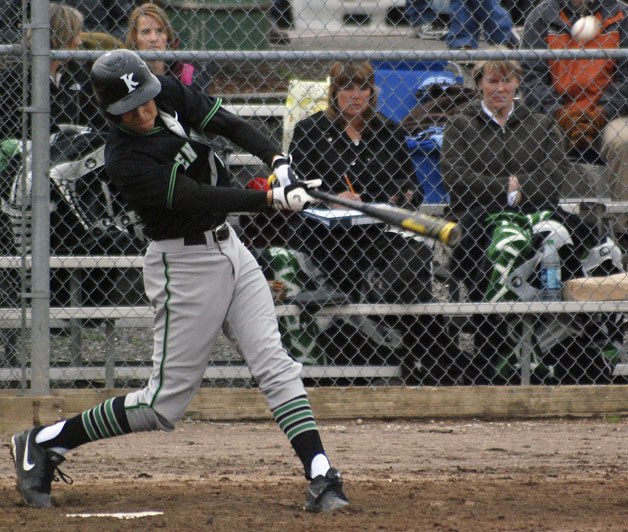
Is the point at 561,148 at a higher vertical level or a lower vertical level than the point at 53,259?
higher

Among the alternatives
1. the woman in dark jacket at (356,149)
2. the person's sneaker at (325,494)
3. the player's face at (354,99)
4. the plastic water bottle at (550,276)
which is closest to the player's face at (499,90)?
the woman in dark jacket at (356,149)

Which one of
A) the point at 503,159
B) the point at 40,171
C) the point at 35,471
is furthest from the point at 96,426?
the point at 503,159

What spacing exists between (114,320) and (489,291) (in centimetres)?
195

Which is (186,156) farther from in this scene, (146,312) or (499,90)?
(499,90)

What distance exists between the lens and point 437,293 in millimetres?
6062

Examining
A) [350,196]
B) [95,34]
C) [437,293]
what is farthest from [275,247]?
[95,34]

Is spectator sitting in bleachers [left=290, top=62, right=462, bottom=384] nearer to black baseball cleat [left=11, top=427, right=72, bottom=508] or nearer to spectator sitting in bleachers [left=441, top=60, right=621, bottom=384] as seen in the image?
spectator sitting in bleachers [left=441, top=60, right=621, bottom=384]

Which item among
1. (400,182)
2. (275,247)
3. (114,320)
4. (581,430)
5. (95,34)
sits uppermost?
(95,34)

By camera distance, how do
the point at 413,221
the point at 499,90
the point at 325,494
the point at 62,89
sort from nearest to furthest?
the point at 413,221 → the point at 325,494 → the point at 62,89 → the point at 499,90

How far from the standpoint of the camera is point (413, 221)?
396cm

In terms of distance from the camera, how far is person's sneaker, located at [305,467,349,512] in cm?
411

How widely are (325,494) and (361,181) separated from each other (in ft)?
7.36

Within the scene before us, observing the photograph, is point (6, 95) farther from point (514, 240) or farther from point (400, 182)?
point (514, 240)

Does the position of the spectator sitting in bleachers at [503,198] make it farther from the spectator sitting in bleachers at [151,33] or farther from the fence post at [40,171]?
the fence post at [40,171]
